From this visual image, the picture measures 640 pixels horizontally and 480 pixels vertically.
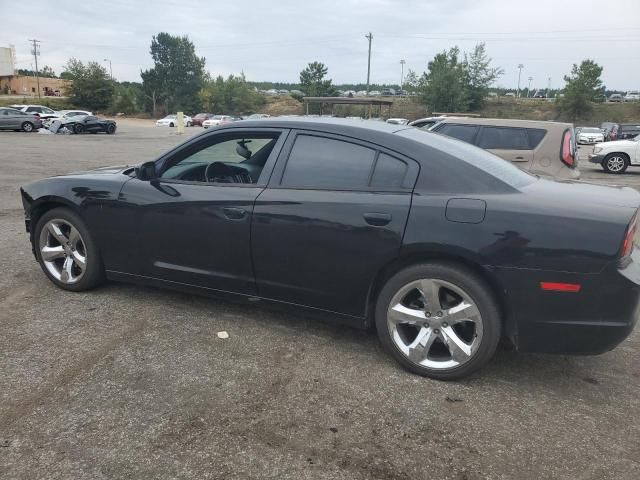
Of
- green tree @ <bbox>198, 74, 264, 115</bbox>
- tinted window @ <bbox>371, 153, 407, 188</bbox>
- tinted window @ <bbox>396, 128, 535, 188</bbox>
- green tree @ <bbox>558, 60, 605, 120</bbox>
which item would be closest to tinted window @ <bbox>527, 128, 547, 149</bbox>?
tinted window @ <bbox>396, 128, 535, 188</bbox>

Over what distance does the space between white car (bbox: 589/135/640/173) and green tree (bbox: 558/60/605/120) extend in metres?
48.9

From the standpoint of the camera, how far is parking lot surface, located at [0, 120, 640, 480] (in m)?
2.43

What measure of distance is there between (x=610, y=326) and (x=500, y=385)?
2.34 ft

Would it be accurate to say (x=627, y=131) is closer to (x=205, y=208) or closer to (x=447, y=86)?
(x=447, y=86)

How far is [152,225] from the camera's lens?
12.9 feet

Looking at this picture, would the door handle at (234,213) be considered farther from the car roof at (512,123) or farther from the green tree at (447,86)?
the green tree at (447,86)

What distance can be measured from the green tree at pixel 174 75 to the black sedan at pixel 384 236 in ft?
281

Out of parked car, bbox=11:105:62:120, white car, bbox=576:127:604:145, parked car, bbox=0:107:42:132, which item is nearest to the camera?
parked car, bbox=0:107:42:132

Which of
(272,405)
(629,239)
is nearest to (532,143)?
(629,239)

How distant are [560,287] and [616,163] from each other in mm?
15876

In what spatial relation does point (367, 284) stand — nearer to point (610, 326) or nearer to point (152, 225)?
point (610, 326)

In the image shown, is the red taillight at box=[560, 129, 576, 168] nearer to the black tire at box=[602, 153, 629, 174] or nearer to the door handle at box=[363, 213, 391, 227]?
the door handle at box=[363, 213, 391, 227]

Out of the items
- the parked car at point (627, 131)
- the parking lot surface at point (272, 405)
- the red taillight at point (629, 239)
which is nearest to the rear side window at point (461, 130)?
the parking lot surface at point (272, 405)

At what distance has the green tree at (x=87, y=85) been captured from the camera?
64.7 m
